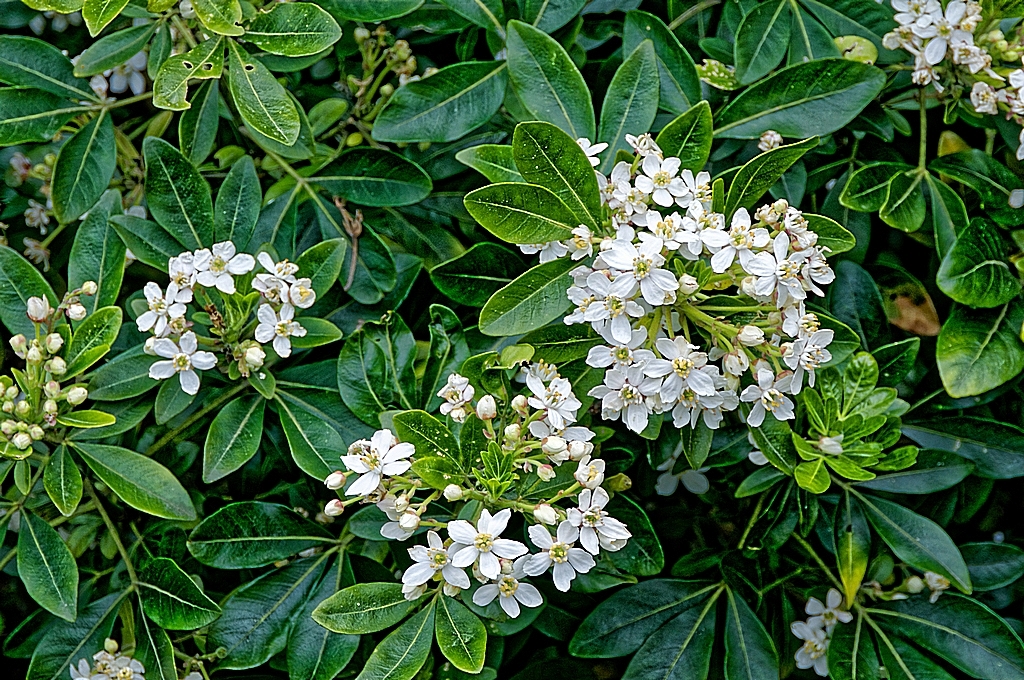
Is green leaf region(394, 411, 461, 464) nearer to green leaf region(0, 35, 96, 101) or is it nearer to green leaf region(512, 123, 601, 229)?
green leaf region(512, 123, 601, 229)

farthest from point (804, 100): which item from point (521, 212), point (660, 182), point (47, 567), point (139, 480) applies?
point (47, 567)

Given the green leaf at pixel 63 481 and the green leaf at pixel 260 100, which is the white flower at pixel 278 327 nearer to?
the green leaf at pixel 260 100

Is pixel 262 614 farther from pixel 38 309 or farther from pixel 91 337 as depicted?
pixel 38 309

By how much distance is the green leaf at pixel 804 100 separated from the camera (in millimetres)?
1897

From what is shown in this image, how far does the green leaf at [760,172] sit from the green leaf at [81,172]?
148 centimetres

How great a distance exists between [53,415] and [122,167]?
82 cm

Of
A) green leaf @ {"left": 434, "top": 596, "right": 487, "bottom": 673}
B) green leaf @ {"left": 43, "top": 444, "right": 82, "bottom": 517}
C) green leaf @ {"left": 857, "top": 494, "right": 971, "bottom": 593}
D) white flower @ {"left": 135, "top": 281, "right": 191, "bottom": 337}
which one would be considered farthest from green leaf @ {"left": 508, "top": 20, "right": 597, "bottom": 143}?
green leaf @ {"left": 43, "top": 444, "right": 82, "bottom": 517}

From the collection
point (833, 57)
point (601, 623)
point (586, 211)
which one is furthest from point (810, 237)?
point (601, 623)

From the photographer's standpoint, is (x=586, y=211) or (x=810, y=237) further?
(x=586, y=211)

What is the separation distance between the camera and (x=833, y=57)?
79.2 inches

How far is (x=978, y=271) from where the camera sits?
1.96m

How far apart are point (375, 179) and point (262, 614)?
108cm

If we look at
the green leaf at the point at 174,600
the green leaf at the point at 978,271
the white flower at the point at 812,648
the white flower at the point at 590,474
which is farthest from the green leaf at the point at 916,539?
the green leaf at the point at 174,600

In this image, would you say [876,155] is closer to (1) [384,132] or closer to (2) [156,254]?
(1) [384,132]
